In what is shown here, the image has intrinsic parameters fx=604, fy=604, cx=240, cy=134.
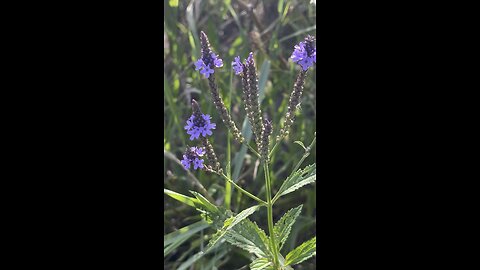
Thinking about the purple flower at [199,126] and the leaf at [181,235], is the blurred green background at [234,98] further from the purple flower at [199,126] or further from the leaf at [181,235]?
the purple flower at [199,126]

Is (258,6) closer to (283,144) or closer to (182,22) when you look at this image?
(182,22)

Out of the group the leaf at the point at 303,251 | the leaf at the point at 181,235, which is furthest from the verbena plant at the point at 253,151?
the leaf at the point at 181,235

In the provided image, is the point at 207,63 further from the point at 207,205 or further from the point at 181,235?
the point at 181,235

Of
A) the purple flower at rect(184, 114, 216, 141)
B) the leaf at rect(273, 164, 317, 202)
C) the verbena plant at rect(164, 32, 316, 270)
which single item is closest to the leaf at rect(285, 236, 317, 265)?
the verbena plant at rect(164, 32, 316, 270)

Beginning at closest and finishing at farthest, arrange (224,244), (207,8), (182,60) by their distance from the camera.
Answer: (224,244) → (182,60) → (207,8)

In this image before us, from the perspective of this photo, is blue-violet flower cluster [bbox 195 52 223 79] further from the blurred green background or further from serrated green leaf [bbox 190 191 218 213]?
the blurred green background

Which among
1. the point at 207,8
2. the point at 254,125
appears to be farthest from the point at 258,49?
the point at 254,125
